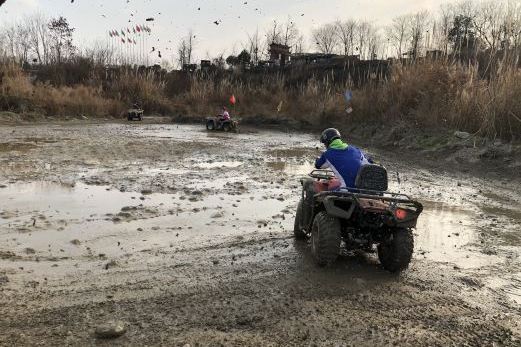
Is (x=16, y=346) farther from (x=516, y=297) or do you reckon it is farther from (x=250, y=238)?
(x=516, y=297)

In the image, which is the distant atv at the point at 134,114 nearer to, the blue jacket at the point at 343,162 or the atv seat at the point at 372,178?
the blue jacket at the point at 343,162

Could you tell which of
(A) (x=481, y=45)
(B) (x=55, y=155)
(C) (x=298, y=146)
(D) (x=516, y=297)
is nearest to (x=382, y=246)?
(D) (x=516, y=297)

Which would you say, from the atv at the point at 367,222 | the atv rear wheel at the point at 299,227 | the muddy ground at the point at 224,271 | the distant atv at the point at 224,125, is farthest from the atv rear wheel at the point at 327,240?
the distant atv at the point at 224,125

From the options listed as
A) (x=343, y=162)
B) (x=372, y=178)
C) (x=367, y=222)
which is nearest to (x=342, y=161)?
(x=343, y=162)

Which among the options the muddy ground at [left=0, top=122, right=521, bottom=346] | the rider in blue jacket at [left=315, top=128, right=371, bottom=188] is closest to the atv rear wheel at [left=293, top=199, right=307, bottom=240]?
the muddy ground at [left=0, top=122, right=521, bottom=346]

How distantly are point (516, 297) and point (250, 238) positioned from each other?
8.62 ft

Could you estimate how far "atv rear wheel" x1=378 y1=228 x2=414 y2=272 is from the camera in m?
4.57

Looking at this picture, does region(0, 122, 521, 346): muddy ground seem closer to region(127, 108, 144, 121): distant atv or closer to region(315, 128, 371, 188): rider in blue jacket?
region(315, 128, 371, 188): rider in blue jacket

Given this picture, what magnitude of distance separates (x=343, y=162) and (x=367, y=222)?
71cm

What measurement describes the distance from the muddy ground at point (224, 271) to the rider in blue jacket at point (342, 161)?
2.63 feet

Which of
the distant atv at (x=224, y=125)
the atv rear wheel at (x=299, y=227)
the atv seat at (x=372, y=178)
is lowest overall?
the atv rear wheel at (x=299, y=227)

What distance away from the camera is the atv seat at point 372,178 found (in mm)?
4758

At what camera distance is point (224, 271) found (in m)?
4.52

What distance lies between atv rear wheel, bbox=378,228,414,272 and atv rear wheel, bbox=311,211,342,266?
1.59 feet
